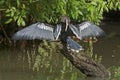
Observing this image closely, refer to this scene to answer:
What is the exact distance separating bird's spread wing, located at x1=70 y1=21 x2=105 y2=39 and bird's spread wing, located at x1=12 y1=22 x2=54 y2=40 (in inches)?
13.9

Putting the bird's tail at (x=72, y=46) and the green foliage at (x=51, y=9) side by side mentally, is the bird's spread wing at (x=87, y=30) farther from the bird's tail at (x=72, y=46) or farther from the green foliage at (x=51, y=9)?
the green foliage at (x=51, y=9)

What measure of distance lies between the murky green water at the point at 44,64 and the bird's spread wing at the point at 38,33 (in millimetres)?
726

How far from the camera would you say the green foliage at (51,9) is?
7312mm

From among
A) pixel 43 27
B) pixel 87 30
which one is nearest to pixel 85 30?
pixel 87 30

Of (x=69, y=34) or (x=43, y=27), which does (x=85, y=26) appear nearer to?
(x=69, y=34)

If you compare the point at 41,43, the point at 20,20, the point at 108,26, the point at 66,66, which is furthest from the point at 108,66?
the point at 108,26

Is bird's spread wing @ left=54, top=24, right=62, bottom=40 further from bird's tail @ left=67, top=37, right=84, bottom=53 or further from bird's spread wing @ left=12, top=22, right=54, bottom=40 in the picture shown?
bird's tail @ left=67, top=37, right=84, bottom=53

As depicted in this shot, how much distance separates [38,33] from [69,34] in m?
0.48

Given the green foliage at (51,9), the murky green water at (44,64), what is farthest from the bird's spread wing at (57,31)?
the green foliage at (51,9)

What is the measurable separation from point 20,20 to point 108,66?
1.83 metres

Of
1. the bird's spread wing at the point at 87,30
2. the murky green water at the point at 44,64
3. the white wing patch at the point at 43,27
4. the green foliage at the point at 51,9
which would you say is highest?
the green foliage at the point at 51,9

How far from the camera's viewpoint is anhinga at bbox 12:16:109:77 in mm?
6270

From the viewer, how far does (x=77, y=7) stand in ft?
24.6

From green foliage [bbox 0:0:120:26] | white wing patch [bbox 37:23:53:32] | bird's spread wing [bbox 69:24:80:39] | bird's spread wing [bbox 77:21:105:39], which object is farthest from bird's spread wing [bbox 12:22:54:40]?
green foliage [bbox 0:0:120:26]
